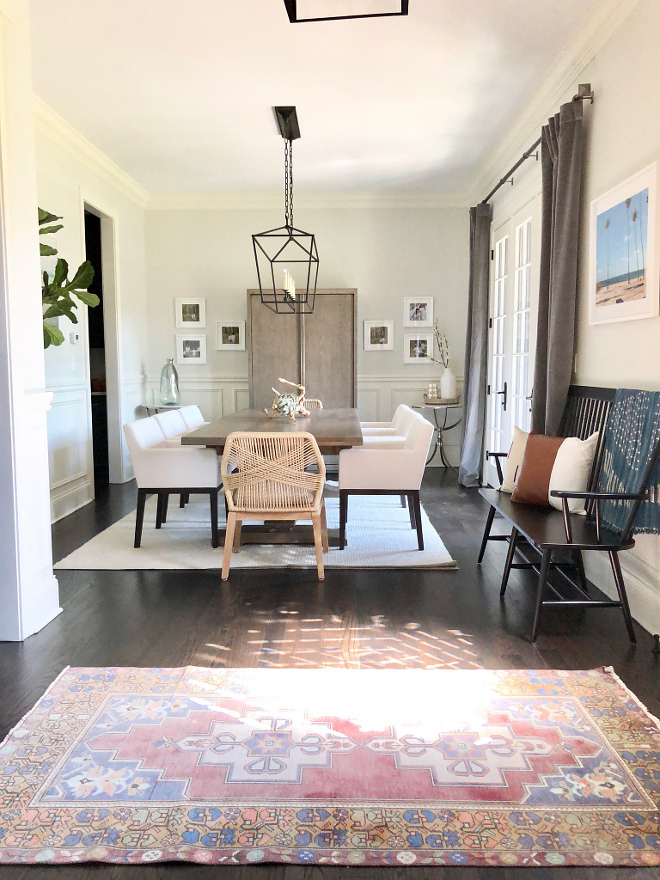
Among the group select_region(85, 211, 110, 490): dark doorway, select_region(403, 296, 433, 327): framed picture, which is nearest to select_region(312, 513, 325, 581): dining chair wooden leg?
select_region(85, 211, 110, 490): dark doorway

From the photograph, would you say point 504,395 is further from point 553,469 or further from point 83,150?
point 83,150

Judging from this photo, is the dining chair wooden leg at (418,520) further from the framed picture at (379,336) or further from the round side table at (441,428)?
the framed picture at (379,336)

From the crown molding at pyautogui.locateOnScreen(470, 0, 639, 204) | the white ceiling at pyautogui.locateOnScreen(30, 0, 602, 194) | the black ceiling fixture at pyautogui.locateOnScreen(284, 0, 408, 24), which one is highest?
the white ceiling at pyautogui.locateOnScreen(30, 0, 602, 194)

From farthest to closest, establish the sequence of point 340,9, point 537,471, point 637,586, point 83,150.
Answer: point 83,150, point 537,471, point 637,586, point 340,9

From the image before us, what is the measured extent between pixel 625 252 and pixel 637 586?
61.6 inches

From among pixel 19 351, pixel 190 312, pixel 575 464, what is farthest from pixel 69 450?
pixel 575 464

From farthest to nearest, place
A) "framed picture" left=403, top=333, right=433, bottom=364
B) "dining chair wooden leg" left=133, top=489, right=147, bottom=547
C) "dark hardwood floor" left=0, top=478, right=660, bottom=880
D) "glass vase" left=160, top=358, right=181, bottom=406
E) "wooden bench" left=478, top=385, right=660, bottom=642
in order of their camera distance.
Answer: "framed picture" left=403, top=333, right=433, bottom=364
"glass vase" left=160, top=358, right=181, bottom=406
"dining chair wooden leg" left=133, top=489, right=147, bottom=547
"wooden bench" left=478, top=385, right=660, bottom=642
"dark hardwood floor" left=0, top=478, right=660, bottom=880

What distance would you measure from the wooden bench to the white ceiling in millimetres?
2054

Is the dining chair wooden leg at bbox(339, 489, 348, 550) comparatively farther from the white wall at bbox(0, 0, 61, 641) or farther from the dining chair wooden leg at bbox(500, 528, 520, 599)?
the white wall at bbox(0, 0, 61, 641)

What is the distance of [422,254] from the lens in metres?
7.42

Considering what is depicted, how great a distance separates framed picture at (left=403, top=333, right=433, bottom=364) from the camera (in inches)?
296

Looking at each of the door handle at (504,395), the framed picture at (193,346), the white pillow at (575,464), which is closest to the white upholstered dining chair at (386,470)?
the white pillow at (575,464)

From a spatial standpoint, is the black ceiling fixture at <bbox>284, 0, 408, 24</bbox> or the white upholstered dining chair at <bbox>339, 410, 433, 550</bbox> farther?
the white upholstered dining chair at <bbox>339, 410, 433, 550</bbox>

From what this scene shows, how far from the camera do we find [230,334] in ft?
24.8
